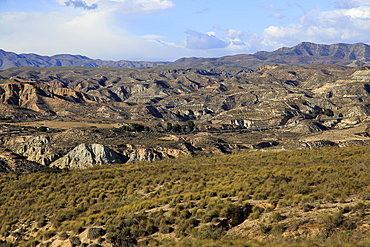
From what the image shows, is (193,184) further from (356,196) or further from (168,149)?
(168,149)

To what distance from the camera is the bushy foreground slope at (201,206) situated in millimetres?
16438

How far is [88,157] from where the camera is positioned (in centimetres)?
6178

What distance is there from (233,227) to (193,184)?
9098 mm

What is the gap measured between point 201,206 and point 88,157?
148ft

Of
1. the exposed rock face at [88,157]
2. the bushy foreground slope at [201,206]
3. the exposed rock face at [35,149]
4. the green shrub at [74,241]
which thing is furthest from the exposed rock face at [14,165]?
the green shrub at [74,241]

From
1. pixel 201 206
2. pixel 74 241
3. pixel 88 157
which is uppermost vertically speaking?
pixel 201 206

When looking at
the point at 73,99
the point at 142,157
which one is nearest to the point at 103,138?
the point at 142,157

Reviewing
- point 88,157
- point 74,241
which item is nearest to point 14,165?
point 88,157

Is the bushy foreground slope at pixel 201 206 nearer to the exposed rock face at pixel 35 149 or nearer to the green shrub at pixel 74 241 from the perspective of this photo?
the green shrub at pixel 74 241

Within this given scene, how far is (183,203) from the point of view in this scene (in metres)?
22.9

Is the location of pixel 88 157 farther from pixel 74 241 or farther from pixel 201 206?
pixel 201 206

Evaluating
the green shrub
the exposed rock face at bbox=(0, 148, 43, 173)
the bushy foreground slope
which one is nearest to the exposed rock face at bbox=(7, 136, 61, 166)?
the exposed rock face at bbox=(0, 148, 43, 173)

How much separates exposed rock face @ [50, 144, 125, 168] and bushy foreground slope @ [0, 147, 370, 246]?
27066 mm

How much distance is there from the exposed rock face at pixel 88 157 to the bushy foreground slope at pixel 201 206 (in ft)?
88.8
